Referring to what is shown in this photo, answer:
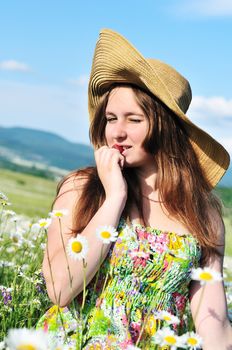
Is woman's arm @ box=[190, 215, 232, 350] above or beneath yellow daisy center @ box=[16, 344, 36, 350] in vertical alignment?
beneath

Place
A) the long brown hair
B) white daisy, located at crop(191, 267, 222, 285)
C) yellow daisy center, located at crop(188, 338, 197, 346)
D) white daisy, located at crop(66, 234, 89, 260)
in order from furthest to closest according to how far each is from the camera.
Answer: the long brown hair < white daisy, located at crop(66, 234, 89, 260) < yellow daisy center, located at crop(188, 338, 197, 346) < white daisy, located at crop(191, 267, 222, 285)

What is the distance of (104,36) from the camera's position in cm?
364

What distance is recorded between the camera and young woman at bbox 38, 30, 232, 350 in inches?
120

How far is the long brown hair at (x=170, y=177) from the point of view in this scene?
3.38 metres

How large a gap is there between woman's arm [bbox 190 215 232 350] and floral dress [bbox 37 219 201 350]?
18 cm

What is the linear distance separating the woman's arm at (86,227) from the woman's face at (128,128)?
9cm

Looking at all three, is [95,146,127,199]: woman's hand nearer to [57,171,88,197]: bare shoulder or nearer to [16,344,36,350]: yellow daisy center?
[57,171,88,197]: bare shoulder

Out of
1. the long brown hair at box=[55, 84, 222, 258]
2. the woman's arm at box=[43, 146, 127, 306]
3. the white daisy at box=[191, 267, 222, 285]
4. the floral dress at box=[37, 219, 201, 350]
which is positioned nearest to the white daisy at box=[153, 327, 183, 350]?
the white daisy at box=[191, 267, 222, 285]

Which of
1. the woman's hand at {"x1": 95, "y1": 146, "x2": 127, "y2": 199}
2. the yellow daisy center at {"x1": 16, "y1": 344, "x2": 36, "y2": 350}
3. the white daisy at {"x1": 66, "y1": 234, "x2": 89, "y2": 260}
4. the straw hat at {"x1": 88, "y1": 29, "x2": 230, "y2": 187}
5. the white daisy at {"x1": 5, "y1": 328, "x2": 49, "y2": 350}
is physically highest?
the straw hat at {"x1": 88, "y1": 29, "x2": 230, "y2": 187}

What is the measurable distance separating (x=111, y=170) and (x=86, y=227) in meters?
0.37

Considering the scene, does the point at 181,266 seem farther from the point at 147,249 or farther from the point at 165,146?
the point at 165,146

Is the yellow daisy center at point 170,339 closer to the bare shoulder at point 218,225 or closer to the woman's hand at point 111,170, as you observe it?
the woman's hand at point 111,170

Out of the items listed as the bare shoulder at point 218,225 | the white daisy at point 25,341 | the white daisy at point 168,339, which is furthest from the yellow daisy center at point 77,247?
the bare shoulder at point 218,225

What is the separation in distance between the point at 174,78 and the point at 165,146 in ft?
1.52
